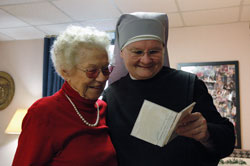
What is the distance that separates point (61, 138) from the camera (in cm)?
123

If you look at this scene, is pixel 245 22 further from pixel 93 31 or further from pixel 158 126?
pixel 158 126

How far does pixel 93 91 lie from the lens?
1.39 meters

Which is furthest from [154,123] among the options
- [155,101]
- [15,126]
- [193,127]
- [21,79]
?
[21,79]

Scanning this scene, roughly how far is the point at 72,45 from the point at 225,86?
3463 millimetres

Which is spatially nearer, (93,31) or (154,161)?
(154,161)

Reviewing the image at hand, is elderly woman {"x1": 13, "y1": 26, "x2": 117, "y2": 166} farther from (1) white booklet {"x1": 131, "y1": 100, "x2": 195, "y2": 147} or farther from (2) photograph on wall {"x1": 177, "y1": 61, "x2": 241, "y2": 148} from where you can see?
(2) photograph on wall {"x1": 177, "y1": 61, "x2": 241, "y2": 148}

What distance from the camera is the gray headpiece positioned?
1428mm

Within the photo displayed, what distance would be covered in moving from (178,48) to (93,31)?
3431 mm

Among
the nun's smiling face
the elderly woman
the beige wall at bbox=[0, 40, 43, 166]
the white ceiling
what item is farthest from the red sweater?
the beige wall at bbox=[0, 40, 43, 166]

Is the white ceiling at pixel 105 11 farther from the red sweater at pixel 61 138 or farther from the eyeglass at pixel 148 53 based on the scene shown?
the red sweater at pixel 61 138

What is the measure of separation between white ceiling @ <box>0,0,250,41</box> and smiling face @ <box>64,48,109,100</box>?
8.20 ft

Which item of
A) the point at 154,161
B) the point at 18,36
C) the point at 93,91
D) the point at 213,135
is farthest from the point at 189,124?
the point at 18,36

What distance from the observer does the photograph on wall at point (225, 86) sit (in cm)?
430

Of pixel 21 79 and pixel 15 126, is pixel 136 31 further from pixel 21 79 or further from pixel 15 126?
A: pixel 21 79
